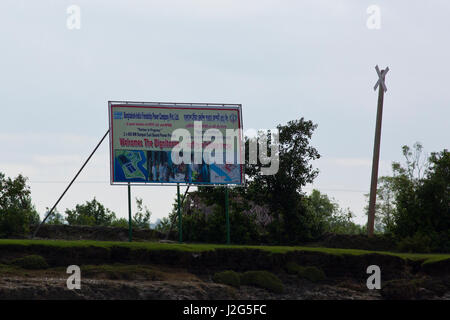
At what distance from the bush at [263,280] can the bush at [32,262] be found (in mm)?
7139

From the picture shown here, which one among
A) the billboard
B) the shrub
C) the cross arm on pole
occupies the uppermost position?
the cross arm on pole

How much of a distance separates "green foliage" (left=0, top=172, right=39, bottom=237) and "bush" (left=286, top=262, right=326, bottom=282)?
13.4 m

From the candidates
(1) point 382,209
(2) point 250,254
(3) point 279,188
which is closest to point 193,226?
(3) point 279,188

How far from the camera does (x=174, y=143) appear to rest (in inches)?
1310

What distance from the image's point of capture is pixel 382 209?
74.6m

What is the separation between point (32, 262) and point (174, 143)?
8.66m

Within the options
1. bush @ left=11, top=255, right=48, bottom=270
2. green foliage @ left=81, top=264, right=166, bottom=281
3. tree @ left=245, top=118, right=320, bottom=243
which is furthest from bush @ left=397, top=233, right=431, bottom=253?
bush @ left=11, top=255, right=48, bottom=270

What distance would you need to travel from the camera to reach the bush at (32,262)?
27.2m

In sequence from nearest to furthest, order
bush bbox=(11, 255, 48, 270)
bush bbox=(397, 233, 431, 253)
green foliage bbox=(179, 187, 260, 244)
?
bush bbox=(11, 255, 48, 270), bush bbox=(397, 233, 431, 253), green foliage bbox=(179, 187, 260, 244)

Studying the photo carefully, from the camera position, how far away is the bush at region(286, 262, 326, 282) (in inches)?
1164

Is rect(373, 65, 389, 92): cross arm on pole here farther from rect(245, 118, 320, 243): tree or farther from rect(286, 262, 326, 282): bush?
rect(286, 262, 326, 282): bush

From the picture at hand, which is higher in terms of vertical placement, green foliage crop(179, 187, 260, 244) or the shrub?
green foliage crop(179, 187, 260, 244)

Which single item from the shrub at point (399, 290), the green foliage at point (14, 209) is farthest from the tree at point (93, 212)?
the shrub at point (399, 290)
